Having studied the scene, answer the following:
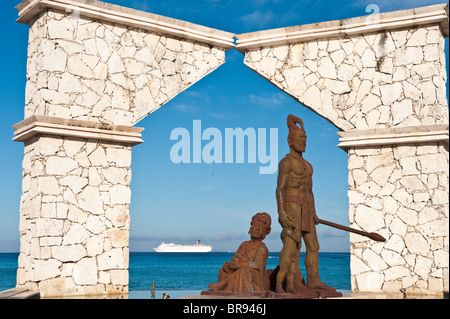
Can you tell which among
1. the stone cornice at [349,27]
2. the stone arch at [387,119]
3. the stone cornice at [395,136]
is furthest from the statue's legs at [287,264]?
the stone cornice at [349,27]

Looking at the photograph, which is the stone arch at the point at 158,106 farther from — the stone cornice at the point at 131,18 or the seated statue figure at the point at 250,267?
the seated statue figure at the point at 250,267

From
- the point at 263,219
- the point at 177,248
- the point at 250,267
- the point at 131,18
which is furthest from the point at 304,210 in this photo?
the point at 177,248

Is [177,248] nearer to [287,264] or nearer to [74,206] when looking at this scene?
[74,206]

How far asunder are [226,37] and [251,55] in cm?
60

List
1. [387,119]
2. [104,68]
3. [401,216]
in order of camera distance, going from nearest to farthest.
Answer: [401,216] < [104,68] < [387,119]

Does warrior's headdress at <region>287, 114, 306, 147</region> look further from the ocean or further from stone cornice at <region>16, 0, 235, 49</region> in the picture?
the ocean

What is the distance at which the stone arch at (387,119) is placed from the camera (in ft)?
32.9

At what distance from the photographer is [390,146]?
34.3 feet

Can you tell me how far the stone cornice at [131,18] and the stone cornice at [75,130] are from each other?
182 centimetres

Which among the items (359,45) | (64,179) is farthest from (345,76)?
(64,179)

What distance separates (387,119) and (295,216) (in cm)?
355

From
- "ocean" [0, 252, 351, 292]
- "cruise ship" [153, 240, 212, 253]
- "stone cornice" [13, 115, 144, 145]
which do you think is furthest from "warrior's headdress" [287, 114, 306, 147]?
"cruise ship" [153, 240, 212, 253]

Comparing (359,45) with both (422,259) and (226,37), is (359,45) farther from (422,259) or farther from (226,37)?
(422,259)
